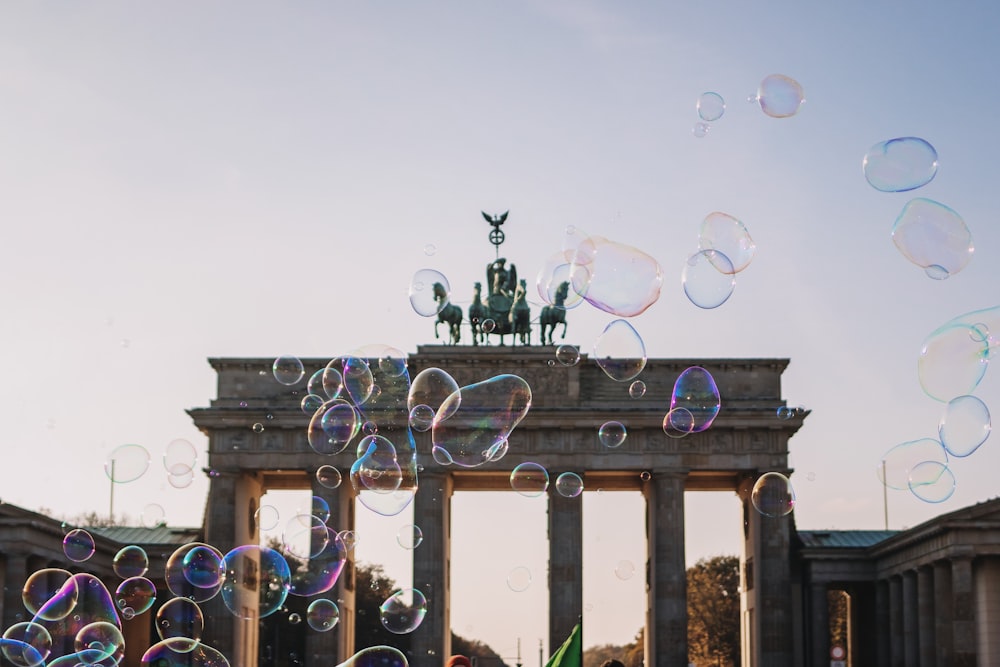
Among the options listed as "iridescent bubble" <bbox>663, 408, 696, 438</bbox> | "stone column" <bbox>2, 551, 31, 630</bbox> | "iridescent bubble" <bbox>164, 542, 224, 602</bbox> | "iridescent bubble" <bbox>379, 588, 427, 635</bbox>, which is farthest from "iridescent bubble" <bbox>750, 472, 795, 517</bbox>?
"stone column" <bbox>2, 551, 31, 630</bbox>

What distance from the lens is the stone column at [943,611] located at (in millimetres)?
70875

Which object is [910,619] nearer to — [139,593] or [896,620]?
[896,620]

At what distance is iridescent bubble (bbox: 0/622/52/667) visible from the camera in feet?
116

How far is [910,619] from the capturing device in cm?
7775

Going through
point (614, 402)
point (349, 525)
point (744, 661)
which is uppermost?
point (614, 402)

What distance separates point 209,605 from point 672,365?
25939 millimetres

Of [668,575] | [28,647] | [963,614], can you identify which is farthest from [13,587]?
[963,614]

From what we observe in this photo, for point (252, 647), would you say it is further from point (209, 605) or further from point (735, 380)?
point (735, 380)

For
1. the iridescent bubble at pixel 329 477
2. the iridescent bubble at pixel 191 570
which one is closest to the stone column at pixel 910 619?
the iridescent bubble at pixel 329 477

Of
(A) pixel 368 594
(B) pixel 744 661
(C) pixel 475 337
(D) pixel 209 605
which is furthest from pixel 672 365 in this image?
(A) pixel 368 594

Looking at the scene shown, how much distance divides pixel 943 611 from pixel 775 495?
16699 millimetres

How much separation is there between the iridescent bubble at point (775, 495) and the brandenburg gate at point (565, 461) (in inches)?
849

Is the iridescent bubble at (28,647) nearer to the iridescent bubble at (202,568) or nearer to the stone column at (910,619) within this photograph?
the iridescent bubble at (202,568)

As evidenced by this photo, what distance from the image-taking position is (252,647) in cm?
8762
